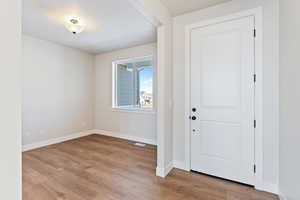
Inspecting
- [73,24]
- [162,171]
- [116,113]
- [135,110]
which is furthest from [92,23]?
[162,171]

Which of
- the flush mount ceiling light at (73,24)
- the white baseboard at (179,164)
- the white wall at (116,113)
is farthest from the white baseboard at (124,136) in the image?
the flush mount ceiling light at (73,24)

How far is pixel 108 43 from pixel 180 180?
3452mm

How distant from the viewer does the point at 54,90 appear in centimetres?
387

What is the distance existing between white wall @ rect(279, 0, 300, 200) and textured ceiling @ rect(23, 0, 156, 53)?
1941 millimetres

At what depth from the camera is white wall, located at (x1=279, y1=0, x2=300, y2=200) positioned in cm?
130

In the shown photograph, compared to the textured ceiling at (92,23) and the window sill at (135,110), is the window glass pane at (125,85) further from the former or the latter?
the textured ceiling at (92,23)

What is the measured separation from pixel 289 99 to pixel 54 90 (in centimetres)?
447

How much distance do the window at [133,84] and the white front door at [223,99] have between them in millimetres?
1783

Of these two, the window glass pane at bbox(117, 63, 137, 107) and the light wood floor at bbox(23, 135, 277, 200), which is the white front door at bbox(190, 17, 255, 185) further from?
the window glass pane at bbox(117, 63, 137, 107)

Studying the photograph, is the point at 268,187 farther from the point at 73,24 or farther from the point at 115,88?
the point at 115,88

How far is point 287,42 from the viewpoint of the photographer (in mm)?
1540

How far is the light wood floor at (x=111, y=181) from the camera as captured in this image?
185 centimetres

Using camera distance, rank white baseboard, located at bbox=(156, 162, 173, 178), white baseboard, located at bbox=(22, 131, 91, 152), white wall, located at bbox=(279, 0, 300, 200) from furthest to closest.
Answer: white baseboard, located at bbox=(22, 131, 91, 152) < white baseboard, located at bbox=(156, 162, 173, 178) < white wall, located at bbox=(279, 0, 300, 200)

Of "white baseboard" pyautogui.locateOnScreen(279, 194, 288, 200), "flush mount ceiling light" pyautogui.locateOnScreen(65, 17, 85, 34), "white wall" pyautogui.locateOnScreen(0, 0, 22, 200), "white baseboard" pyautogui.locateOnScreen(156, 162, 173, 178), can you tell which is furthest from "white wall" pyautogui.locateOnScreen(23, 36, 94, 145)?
"white baseboard" pyautogui.locateOnScreen(279, 194, 288, 200)
